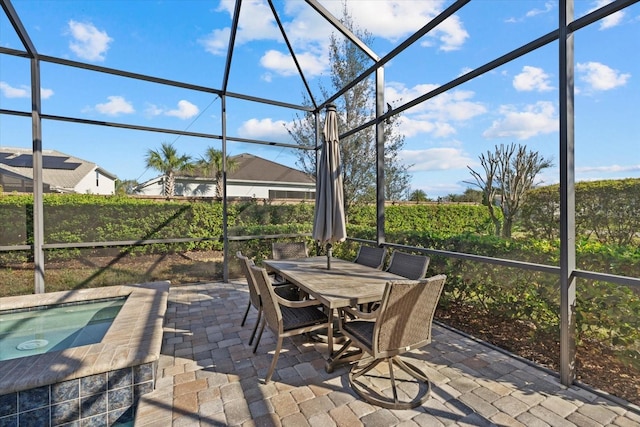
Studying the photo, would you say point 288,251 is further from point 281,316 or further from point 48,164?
point 48,164

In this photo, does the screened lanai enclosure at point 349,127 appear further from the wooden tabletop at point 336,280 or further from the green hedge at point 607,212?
the wooden tabletop at point 336,280

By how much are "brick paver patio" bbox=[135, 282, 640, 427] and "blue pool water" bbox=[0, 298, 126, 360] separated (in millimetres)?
1204

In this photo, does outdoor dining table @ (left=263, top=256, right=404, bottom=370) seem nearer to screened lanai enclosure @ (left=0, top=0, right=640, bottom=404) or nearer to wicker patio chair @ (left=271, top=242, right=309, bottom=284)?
wicker patio chair @ (left=271, top=242, right=309, bottom=284)

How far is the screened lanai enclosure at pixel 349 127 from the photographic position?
8.68 ft

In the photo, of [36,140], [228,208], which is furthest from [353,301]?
[36,140]

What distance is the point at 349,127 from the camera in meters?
7.35

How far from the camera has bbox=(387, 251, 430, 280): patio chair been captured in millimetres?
3270

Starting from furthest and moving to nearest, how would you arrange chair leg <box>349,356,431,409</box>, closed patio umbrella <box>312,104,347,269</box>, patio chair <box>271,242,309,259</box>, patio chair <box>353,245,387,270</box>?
patio chair <box>271,242,309,259</box> → patio chair <box>353,245,387,270</box> → closed patio umbrella <box>312,104,347,269</box> → chair leg <box>349,356,431,409</box>

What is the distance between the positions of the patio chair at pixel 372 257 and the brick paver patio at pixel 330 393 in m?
1.18

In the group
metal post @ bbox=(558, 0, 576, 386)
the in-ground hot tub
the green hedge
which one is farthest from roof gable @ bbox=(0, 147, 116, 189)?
the green hedge

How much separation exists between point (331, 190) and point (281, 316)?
1.71 metres

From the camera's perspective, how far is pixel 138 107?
20.1 feet

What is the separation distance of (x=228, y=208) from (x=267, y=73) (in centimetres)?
330

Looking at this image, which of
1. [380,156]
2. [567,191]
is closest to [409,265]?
[567,191]
